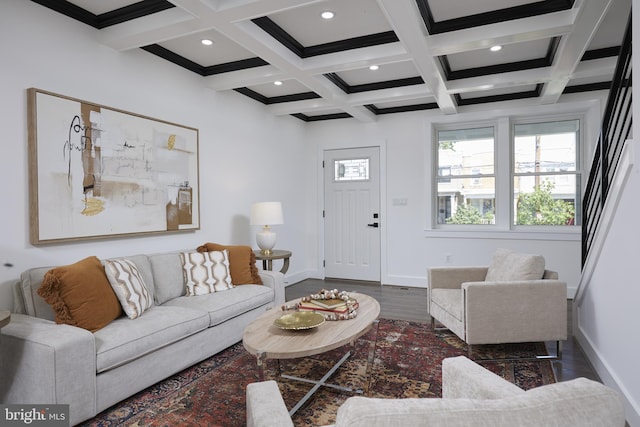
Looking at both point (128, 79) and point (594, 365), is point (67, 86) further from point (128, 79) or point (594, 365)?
point (594, 365)

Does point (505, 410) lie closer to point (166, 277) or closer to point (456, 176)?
point (166, 277)

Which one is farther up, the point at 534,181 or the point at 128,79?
the point at 128,79

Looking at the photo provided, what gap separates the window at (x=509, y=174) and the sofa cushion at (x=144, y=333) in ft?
12.7

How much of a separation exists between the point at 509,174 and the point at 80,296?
4903 millimetres

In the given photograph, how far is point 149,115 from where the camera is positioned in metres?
3.41

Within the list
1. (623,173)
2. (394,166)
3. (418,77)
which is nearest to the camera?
(623,173)

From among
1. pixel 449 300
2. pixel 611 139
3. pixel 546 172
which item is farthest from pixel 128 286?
pixel 546 172

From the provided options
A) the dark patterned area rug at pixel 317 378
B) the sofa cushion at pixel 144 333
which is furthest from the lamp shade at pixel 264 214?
the sofa cushion at pixel 144 333

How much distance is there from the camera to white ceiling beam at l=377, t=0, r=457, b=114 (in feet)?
7.95

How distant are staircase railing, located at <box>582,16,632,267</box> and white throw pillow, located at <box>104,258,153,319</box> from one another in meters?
3.22

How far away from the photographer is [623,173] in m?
2.13

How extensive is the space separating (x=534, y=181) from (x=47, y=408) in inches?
212

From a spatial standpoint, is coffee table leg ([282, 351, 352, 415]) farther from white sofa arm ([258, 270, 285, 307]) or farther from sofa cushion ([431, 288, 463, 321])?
white sofa arm ([258, 270, 285, 307])

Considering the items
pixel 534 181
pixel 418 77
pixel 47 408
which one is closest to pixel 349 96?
pixel 418 77
